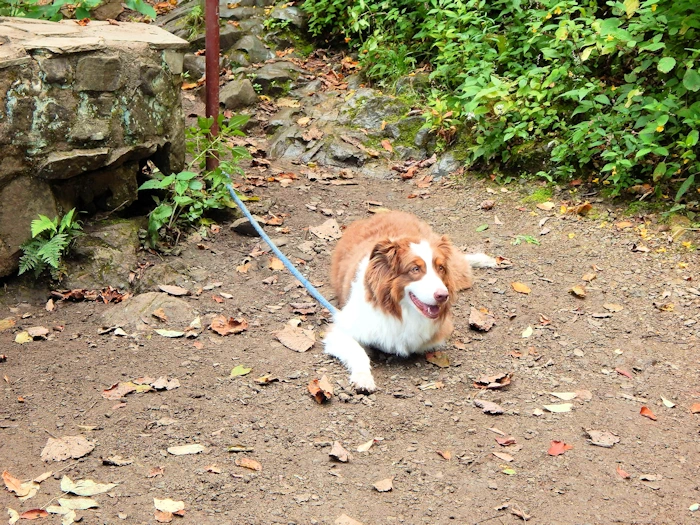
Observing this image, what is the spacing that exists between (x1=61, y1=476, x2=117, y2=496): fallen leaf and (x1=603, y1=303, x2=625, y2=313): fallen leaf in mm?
3769

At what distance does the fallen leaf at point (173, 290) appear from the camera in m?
5.55

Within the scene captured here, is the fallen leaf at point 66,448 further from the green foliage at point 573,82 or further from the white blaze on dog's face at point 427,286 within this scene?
the green foliage at point 573,82

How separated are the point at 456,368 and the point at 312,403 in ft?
3.55

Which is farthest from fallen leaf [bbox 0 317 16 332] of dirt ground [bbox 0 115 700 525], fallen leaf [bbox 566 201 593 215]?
fallen leaf [bbox 566 201 593 215]

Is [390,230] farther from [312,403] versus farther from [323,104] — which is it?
[323,104]

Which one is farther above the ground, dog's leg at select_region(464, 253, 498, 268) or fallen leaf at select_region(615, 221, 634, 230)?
fallen leaf at select_region(615, 221, 634, 230)

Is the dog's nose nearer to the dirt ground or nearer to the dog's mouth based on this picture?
the dog's mouth

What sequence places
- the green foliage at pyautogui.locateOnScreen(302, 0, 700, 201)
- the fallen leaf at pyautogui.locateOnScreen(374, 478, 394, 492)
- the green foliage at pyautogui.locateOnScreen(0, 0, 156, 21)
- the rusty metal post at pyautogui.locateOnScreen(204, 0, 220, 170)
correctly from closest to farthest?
the fallen leaf at pyautogui.locateOnScreen(374, 478, 394, 492)
the green foliage at pyautogui.locateOnScreen(0, 0, 156, 21)
the green foliage at pyautogui.locateOnScreen(302, 0, 700, 201)
the rusty metal post at pyautogui.locateOnScreen(204, 0, 220, 170)

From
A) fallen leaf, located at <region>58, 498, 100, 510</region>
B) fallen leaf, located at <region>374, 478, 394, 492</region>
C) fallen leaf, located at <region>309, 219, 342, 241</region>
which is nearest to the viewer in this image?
fallen leaf, located at <region>58, 498, 100, 510</region>

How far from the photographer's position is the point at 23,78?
203 inches

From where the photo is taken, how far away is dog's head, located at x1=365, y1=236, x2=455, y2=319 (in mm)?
4363

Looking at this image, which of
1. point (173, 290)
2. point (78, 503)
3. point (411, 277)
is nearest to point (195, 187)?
point (173, 290)

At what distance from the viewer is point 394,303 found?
4.57 metres

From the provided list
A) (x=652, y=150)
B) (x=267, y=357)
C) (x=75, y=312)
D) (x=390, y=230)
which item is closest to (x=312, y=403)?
(x=267, y=357)
